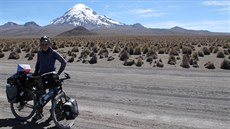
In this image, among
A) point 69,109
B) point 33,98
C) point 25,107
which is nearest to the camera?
point 69,109

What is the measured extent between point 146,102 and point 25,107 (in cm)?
407

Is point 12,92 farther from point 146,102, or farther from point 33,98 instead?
point 146,102

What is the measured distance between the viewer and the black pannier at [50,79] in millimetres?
7871

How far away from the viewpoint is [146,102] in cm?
1137

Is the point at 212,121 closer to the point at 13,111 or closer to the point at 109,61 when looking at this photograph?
the point at 13,111

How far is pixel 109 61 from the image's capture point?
27594mm

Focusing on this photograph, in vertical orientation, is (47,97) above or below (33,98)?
above

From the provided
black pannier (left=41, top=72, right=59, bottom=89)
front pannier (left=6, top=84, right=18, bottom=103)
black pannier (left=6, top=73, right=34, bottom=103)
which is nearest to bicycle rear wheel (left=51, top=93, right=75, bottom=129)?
black pannier (left=41, top=72, right=59, bottom=89)

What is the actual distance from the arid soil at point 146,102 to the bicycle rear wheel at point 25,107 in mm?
165

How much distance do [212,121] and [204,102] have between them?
8.03ft

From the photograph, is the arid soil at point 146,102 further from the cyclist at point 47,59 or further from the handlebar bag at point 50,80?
the cyclist at point 47,59

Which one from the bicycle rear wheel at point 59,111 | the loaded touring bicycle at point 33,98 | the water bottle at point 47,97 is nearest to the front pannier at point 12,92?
the loaded touring bicycle at point 33,98

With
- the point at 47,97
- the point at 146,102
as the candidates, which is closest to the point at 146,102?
the point at 146,102

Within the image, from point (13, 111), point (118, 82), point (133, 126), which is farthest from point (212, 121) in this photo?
point (118, 82)
